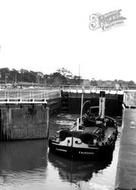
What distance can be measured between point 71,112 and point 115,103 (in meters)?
8.24

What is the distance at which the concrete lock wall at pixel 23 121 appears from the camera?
31.8 metres

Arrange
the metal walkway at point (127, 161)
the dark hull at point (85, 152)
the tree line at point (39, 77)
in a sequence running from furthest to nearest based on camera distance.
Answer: the tree line at point (39, 77), the dark hull at point (85, 152), the metal walkway at point (127, 161)

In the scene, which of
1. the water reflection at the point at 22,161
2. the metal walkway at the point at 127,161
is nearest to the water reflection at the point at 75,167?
the water reflection at the point at 22,161

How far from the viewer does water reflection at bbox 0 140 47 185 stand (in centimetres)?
2241

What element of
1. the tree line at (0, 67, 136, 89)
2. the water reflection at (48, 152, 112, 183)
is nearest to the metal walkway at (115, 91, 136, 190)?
the water reflection at (48, 152, 112, 183)

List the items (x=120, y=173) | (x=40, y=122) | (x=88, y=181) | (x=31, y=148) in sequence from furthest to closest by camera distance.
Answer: (x=40, y=122), (x=31, y=148), (x=88, y=181), (x=120, y=173)

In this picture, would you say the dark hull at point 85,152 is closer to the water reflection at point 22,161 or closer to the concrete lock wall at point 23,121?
the water reflection at point 22,161

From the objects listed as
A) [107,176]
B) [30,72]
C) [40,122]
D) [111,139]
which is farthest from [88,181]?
[30,72]

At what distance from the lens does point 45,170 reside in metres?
24.7

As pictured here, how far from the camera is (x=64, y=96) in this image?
64.9 meters

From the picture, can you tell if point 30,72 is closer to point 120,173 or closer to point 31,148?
point 31,148

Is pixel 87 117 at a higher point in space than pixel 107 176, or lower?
higher

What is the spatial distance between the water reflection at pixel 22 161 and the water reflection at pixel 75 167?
1.03 m

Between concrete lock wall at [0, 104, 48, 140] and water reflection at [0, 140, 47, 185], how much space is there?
80cm
